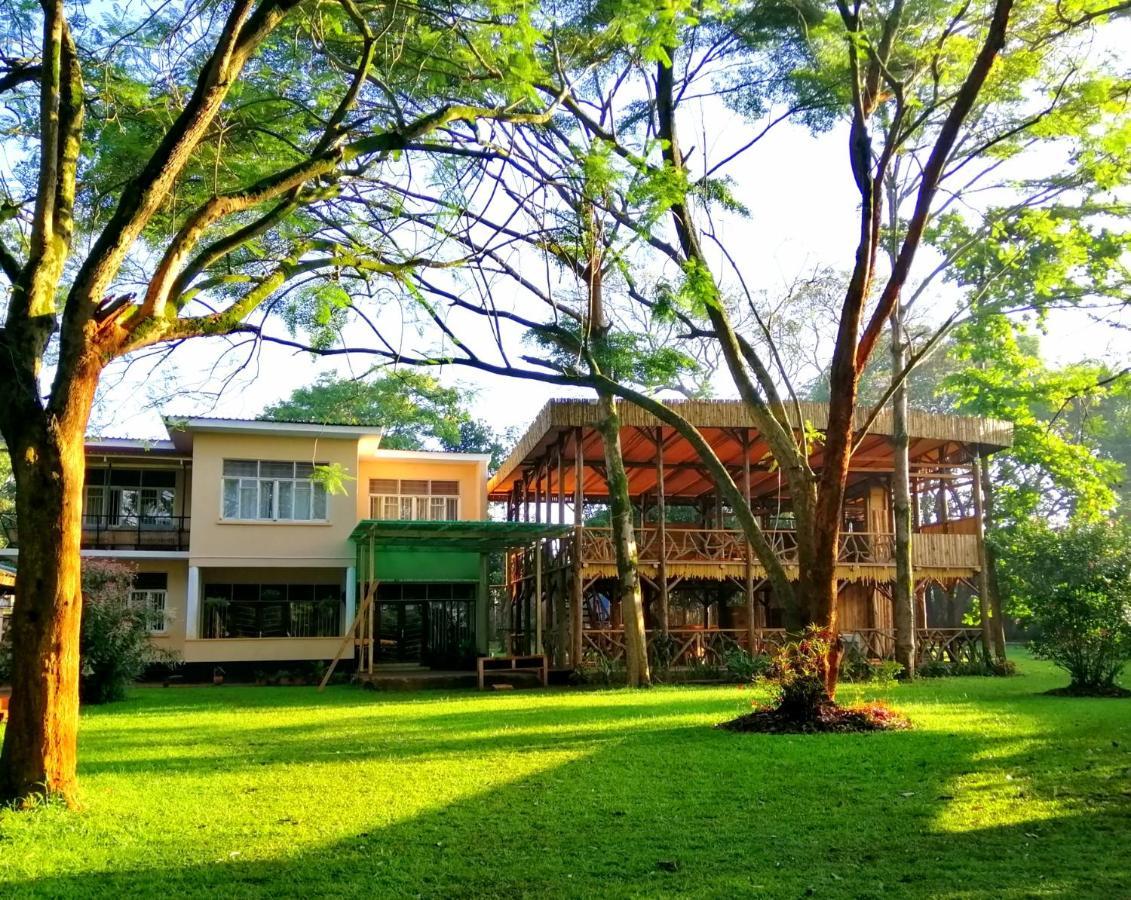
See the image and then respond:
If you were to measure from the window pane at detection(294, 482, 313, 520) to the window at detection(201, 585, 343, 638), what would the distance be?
1880 millimetres

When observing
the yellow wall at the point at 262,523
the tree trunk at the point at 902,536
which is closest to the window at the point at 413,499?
the yellow wall at the point at 262,523

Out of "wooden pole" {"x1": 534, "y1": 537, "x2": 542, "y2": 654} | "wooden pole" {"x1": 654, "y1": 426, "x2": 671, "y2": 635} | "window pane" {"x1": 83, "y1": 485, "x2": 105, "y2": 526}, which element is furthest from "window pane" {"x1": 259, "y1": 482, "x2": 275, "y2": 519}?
"wooden pole" {"x1": 654, "y1": 426, "x2": 671, "y2": 635}

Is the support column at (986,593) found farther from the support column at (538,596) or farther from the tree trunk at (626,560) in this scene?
the support column at (538,596)

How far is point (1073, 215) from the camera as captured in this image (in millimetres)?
14664

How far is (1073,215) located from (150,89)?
13.0m

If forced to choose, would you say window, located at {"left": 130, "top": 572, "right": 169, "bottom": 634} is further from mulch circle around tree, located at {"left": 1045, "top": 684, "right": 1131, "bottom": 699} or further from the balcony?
mulch circle around tree, located at {"left": 1045, "top": 684, "right": 1131, "bottom": 699}

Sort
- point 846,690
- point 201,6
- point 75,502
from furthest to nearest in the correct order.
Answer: point 846,690
point 201,6
point 75,502

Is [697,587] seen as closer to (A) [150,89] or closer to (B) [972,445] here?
(B) [972,445]

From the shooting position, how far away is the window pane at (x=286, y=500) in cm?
2222

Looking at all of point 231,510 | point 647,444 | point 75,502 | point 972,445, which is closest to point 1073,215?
point 972,445

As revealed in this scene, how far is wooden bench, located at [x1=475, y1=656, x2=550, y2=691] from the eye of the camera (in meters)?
18.1

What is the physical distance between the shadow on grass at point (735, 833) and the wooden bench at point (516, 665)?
29.5ft

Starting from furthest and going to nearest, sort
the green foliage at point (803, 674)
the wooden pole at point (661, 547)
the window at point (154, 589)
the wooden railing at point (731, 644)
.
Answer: the window at point (154, 589) → the wooden railing at point (731, 644) → the wooden pole at point (661, 547) → the green foliage at point (803, 674)

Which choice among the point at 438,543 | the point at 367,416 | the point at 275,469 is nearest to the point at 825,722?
the point at 438,543
